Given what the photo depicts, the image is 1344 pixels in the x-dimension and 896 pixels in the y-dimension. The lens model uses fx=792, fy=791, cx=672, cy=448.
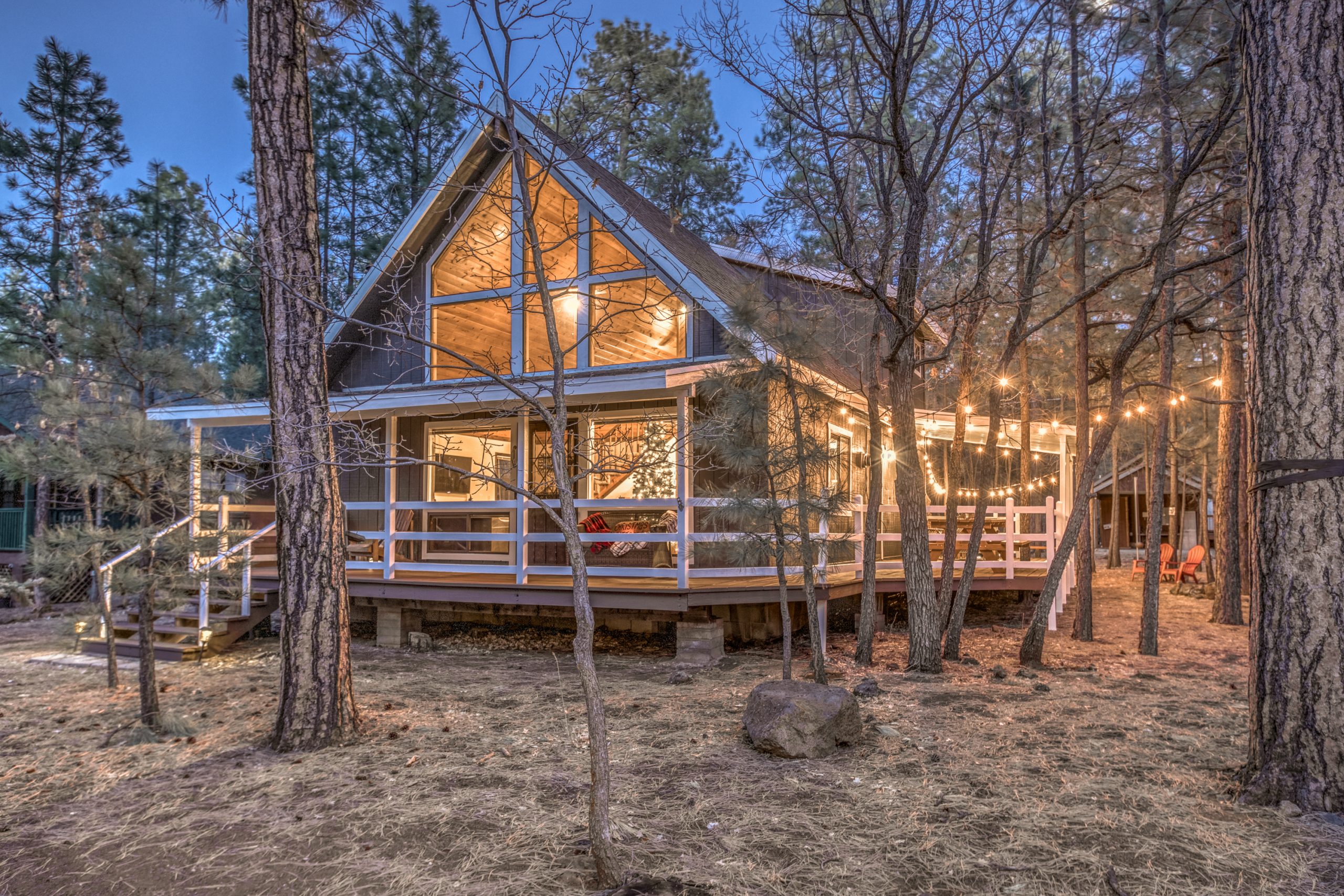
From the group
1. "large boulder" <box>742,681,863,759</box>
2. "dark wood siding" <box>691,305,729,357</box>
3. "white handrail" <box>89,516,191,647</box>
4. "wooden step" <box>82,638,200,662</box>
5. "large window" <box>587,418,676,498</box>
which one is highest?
"dark wood siding" <box>691,305,729,357</box>

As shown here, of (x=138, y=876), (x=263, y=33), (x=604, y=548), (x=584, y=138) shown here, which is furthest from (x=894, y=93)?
(x=138, y=876)

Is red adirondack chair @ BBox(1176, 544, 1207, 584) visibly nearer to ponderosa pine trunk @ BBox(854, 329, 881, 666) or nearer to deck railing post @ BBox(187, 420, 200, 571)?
ponderosa pine trunk @ BBox(854, 329, 881, 666)

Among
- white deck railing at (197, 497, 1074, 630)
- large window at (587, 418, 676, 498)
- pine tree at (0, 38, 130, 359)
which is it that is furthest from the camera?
pine tree at (0, 38, 130, 359)

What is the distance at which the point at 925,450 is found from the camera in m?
13.1

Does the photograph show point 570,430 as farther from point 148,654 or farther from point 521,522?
point 148,654

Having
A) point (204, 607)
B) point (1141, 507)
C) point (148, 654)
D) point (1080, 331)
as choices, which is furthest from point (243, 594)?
point (1141, 507)

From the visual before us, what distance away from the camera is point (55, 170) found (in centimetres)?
1535

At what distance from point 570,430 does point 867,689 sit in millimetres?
5273

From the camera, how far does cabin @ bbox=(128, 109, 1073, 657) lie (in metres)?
8.20

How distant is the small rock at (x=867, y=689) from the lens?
6.38m

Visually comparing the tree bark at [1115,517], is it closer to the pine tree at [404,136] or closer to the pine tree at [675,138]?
the pine tree at [675,138]

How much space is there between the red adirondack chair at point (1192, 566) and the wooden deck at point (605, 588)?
7.54 metres

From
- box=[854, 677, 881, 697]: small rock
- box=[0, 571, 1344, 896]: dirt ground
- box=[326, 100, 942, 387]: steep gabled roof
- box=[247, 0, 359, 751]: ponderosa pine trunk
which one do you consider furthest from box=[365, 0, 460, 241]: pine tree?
box=[854, 677, 881, 697]: small rock

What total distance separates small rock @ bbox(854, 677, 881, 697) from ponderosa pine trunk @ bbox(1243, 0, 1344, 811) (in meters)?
2.78
